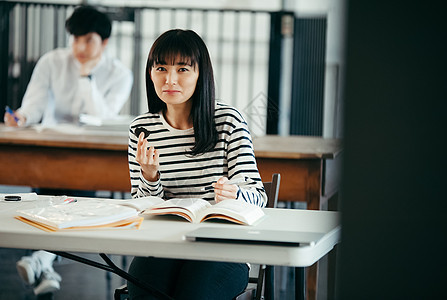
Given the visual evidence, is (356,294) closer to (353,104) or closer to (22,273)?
(353,104)

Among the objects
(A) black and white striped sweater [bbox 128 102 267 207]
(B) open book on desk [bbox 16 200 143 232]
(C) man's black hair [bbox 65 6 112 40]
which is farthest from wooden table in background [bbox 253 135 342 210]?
(C) man's black hair [bbox 65 6 112 40]

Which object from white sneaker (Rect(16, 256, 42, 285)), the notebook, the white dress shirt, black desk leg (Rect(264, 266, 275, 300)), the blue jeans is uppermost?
the white dress shirt

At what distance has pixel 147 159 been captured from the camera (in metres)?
1.45

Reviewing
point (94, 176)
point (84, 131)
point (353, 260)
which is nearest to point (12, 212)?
point (353, 260)

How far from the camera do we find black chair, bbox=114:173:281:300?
1.46m

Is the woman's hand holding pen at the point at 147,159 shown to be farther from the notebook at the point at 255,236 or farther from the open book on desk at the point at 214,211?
the notebook at the point at 255,236

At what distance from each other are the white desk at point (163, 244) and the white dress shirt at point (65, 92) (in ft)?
7.09

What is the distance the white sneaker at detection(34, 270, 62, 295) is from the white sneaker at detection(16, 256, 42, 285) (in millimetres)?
27

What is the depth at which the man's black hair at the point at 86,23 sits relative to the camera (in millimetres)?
3205

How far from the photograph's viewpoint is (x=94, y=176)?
2557 millimetres

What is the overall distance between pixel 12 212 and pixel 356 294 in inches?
43.7

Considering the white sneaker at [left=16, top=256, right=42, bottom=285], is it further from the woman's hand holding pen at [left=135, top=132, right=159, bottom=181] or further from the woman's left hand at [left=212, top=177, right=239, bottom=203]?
the woman's left hand at [left=212, top=177, right=239, bottom=203]

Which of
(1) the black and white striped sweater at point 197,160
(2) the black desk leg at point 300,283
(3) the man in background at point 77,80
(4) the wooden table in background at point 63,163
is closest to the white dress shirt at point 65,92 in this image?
(3) the man in background at point 77,80

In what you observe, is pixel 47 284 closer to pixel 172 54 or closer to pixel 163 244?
pixel 172 54
